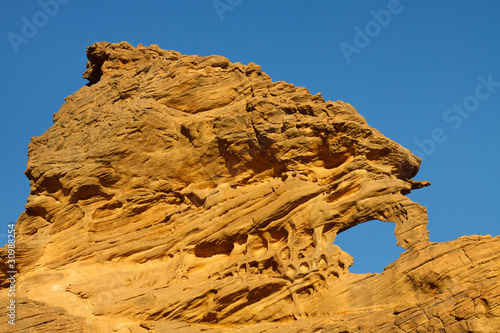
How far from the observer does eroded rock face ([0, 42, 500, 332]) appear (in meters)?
22.9

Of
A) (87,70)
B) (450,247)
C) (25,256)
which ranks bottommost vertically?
(450,247)

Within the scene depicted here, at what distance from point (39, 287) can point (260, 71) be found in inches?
523

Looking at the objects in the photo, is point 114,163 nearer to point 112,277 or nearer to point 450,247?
point 112,277

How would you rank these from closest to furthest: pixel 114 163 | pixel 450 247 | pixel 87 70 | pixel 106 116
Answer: pixel 450 247 < pixel 114 163 < pixel 106 116 < pixel 87 70

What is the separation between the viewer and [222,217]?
27.1 m

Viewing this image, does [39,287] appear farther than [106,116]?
No

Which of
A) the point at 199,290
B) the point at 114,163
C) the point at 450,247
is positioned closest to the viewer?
the point at 450,247

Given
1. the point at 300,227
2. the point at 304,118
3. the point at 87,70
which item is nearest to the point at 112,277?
the point at 300,227

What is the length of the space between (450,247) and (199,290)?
859 centimetres

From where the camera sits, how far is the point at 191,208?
2850 cm

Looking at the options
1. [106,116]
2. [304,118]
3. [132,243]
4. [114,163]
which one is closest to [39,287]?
[132,243]

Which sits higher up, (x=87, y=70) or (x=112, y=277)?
(x=87, y=70)

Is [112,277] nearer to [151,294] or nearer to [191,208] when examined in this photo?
[151,294]

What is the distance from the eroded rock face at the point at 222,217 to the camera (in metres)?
22.9
